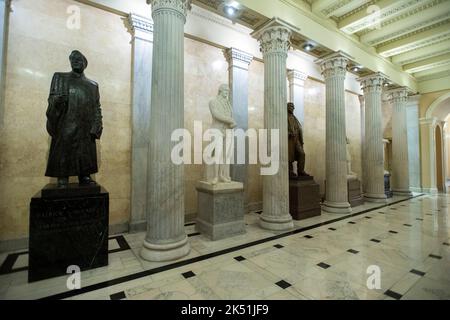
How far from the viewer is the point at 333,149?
6.43m

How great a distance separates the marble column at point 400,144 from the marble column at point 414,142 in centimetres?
178

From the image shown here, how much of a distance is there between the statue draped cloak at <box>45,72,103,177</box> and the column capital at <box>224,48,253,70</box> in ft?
13.4

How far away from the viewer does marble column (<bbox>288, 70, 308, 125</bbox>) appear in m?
7.79

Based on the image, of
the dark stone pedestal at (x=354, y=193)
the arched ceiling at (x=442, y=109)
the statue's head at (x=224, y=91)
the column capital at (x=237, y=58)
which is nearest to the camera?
the statue's head at (x=224, y=91)

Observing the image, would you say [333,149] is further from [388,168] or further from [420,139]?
[388,168]

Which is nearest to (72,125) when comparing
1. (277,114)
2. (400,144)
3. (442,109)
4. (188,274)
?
(188,274)

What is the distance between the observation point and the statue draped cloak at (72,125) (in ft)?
10.2

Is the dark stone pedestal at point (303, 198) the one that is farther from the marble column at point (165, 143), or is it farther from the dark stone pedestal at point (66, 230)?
the dark stone pedestal at point (66, 230)

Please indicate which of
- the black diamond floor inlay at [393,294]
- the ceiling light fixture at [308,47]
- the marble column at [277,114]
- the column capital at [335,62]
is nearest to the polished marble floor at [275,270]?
the black diamond floor inlay at [393,294]

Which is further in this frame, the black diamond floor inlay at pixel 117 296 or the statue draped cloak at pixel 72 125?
the statue draped cloak at pixel 72 125

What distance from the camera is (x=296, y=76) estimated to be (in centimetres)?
782

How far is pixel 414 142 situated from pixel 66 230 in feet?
46.4
